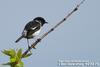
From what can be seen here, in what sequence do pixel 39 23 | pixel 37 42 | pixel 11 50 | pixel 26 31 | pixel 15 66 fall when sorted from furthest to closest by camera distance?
pixel 39 23 < pixel 26 31 < pixel 37 42 < pixel 11 50 < pixel 15 66

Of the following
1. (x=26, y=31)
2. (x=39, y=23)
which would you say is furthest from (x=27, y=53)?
(x=39, y=23)

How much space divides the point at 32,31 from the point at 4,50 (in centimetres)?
684

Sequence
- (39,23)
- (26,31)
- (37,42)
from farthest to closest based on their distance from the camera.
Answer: (39,23) < (26,31) < (37,42)

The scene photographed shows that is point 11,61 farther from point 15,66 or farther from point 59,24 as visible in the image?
point 59,24

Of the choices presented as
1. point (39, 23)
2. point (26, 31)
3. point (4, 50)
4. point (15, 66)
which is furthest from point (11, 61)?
point (39, 23)

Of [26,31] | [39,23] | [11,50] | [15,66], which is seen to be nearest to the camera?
[15,66]

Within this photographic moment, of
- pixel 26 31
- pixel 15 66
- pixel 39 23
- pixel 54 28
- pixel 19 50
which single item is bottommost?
pixel 15 66

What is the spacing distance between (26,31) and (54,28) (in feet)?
21.7

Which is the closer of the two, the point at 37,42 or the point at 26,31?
the point at 37,42

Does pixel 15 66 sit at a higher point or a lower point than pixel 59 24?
lower

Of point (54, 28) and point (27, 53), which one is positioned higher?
point (54, 28)

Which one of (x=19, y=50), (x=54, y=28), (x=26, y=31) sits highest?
(x=26, y=31)

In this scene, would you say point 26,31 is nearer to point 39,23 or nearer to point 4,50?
point 39,23

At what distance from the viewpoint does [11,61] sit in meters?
2.66
